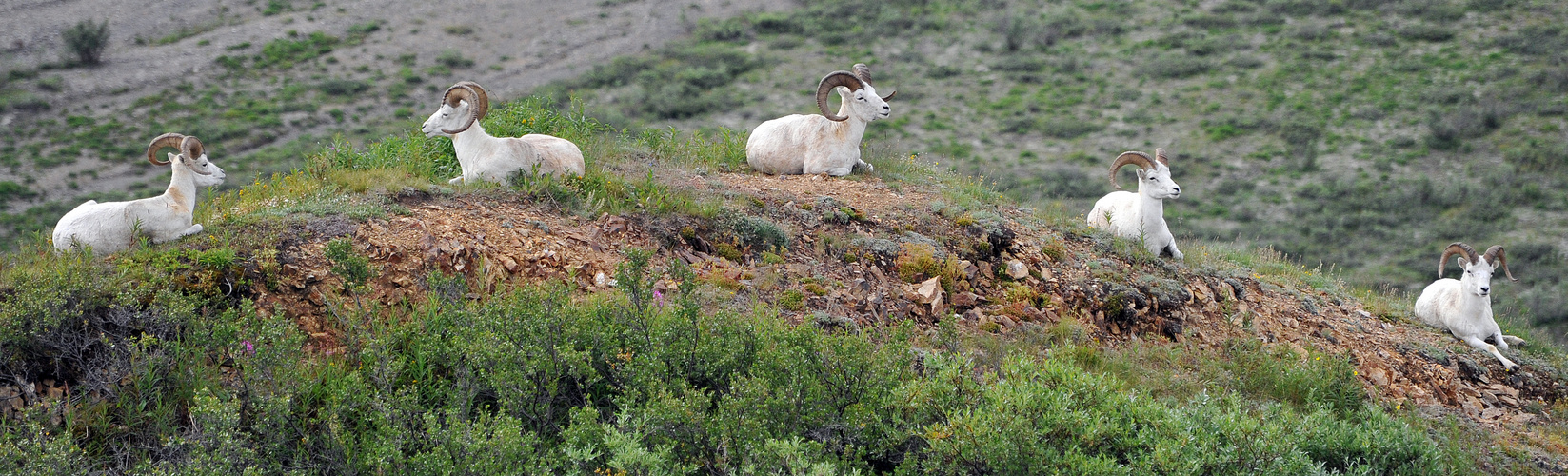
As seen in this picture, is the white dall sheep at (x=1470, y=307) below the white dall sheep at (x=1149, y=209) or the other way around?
below

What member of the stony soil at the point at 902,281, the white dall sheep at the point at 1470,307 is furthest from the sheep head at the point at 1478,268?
the stony soil at the point at 902,281

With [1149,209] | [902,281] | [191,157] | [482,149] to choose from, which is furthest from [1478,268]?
[191,157]

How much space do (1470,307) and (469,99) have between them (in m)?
10.1

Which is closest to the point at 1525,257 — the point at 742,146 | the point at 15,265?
the point at 742,146

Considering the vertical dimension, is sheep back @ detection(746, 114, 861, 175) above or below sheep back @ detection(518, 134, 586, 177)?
below

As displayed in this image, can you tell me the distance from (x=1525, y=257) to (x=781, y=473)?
76.0 feet

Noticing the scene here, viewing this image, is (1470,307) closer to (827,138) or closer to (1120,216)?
(1120,216)

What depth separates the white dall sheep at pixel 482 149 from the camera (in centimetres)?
826

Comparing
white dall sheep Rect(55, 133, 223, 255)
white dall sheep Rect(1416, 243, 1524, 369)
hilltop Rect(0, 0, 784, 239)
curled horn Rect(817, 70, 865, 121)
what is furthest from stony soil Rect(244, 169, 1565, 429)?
hilltop Rect(0, 0, 784, 239)

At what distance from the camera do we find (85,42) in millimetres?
31578

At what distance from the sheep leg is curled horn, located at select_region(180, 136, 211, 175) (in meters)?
11.5

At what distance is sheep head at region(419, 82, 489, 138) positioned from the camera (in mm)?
8492

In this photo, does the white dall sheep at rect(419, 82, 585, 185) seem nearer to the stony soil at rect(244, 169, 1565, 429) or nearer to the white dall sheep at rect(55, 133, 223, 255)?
the stony soil at rect(244, 169, 1565, 429)

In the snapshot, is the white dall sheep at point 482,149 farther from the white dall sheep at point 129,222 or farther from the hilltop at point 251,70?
the hilltop at point 251,70
